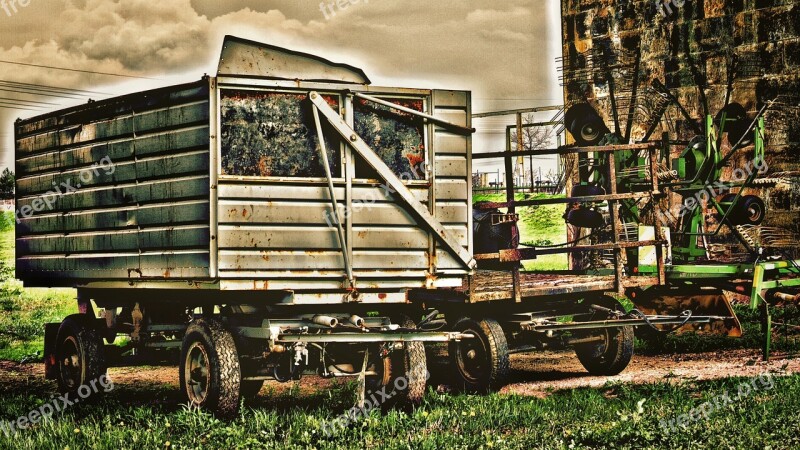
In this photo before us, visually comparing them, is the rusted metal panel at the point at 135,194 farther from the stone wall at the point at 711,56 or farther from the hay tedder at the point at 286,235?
the stone wall at the point at 711,56

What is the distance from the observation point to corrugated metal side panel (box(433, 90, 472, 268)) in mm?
9469

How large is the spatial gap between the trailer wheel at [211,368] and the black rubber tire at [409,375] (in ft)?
4.82

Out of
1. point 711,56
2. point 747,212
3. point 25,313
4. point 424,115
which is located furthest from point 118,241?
point 711,56

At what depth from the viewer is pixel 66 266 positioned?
11039mm

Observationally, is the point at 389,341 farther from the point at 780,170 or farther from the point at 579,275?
the point at 780,170

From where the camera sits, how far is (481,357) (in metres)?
10.5

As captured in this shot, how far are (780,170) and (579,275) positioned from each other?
7700 mm

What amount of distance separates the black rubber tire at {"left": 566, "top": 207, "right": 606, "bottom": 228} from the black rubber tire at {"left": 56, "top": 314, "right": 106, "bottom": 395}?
6.25 metres

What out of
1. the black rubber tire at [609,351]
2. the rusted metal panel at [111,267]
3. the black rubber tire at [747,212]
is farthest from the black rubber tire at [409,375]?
the black rubber tire at [747,212]

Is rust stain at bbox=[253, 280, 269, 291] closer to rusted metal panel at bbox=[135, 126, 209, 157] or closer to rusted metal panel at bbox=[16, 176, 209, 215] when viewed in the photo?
rusted metal panel at bbox=[16, 176, 209, 215]

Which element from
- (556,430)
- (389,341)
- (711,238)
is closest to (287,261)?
(389,341)

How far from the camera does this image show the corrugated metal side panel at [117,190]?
29.3 feet

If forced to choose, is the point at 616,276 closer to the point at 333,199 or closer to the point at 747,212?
the point at 747,212

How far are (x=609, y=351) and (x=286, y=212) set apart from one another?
487cm
